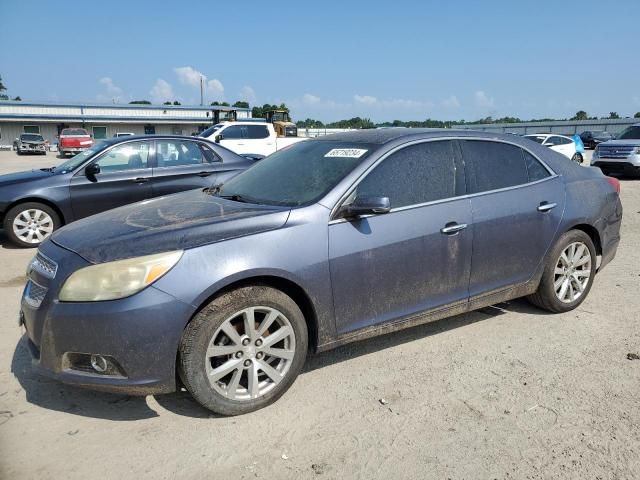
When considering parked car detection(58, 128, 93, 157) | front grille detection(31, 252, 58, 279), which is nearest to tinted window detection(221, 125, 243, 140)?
front grille detection(31, 252, 58, 279)

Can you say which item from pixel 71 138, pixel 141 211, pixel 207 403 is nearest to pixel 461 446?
pixel 207 403

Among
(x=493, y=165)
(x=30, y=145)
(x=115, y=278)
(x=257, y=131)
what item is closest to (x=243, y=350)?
(x=115, y=278)

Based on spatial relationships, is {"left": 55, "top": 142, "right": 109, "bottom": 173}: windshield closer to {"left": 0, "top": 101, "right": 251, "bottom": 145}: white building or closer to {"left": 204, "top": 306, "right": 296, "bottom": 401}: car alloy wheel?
{"left": 204, "top": 306, "right": 296, "bottom": 401}: car alloy wheel

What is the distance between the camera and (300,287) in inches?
119

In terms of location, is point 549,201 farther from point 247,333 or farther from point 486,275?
point 247,333

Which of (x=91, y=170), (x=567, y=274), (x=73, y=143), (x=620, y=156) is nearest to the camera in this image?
(x=567, y=274)

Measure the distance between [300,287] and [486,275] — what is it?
1616 mm

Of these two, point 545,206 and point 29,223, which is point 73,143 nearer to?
point 29,223

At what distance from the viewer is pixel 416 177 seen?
3.60 metres

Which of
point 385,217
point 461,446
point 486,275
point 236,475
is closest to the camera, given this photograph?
point 236,475

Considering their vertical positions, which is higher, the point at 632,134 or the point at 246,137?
the point at 246,137

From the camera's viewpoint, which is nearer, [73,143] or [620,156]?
[620,156]

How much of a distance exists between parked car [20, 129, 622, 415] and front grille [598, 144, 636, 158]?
43.0 ft

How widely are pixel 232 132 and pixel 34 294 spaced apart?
51.0 ft
